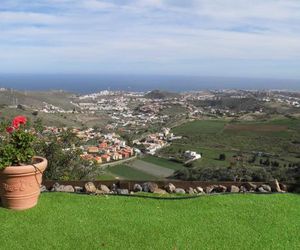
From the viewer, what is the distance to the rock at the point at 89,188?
234 inches

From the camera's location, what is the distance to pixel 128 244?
4.22m

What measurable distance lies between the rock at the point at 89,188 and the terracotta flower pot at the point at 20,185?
105 cm

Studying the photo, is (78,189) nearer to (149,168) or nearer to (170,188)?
(170,188)

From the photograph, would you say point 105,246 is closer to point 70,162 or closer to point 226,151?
point 70,162

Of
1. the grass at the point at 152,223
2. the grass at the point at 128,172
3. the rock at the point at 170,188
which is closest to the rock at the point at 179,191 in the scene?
the rock at the point at 170,188

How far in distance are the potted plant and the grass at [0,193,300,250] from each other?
14 cm

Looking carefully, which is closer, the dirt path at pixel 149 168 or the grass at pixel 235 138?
the dirt path at pixel 149 168

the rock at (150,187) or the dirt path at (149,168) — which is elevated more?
the rock at (150,187)

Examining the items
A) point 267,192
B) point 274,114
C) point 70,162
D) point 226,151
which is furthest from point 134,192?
point 274,114

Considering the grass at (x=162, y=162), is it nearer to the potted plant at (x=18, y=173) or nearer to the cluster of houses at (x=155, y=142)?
the cluster of houses at (x=155, y=142)

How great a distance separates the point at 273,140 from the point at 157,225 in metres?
43.6

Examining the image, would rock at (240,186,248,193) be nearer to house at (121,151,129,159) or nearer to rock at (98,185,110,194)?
rock at (98,185,110,194)

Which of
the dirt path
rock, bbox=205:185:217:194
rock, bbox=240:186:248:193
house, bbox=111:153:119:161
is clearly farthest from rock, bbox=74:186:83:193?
the dirt path

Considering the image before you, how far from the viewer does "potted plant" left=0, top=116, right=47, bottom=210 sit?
475 centimetres
